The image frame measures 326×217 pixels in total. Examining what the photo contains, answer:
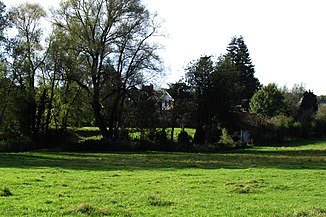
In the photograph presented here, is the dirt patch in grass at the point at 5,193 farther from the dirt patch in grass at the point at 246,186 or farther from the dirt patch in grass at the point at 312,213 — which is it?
the dirt patch in grass at the point at 312,213

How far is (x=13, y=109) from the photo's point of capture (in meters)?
52.6

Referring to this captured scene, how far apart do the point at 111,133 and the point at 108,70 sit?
819 centimetres

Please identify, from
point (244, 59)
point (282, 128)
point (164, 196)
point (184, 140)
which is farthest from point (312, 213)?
point (244, 59)

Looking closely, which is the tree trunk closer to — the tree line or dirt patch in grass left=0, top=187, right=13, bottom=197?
the tree line

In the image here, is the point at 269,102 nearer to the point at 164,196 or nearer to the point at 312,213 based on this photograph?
the point at 164,196

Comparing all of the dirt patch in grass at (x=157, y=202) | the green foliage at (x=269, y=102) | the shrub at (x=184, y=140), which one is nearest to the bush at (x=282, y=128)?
the green foliage at (x=269, y=102)

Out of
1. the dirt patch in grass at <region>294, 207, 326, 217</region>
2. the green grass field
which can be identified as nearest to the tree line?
the green grass field

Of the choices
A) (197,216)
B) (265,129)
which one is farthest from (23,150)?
(197,216)

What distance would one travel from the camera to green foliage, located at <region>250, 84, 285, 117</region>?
88250 mm

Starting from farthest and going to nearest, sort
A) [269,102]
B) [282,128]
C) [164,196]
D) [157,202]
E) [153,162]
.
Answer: [269,102] < [282,128] < [153,162] < [164,196] < [157,202]

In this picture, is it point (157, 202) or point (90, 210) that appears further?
point (157, 202)

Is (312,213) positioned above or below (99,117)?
below

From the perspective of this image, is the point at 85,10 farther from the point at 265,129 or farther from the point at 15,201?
the point at 15,201

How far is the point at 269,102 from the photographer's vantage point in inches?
3474
